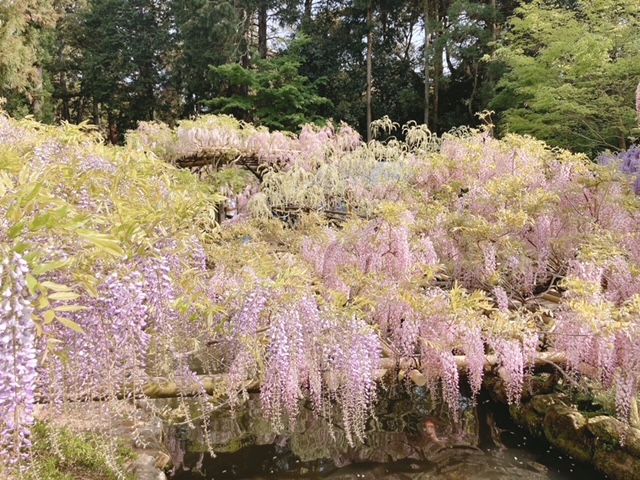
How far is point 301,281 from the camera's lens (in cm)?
273

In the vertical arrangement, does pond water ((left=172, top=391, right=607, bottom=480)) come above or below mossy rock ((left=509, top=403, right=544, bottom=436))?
below

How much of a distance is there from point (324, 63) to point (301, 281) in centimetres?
1627

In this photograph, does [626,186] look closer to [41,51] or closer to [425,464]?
[425,464]

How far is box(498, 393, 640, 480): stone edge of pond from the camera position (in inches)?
149

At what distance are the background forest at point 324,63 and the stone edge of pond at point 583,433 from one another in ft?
22.6

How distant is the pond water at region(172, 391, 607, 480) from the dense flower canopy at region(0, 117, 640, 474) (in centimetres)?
60

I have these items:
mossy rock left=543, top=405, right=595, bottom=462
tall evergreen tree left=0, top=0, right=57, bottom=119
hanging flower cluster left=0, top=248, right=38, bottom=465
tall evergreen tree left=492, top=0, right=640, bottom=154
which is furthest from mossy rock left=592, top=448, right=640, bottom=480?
tall evergreen tree left=0, top=0, right=57, bottom=119

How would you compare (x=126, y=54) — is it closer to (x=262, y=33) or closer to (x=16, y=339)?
(x=262, y=33)

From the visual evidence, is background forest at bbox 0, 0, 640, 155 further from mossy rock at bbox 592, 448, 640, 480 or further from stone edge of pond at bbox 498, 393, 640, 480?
mossy rock at bbox 592, 448, 640, 480

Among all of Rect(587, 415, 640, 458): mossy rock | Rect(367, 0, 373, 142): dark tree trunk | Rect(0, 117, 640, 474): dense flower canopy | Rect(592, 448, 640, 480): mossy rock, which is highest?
Rect(367, 0, 373, 142): dark tree trunk

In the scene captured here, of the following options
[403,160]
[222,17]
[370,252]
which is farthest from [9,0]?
[370,252]

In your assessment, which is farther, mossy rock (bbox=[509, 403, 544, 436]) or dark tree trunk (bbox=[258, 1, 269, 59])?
dark tree trunk (bbox=[258, 1, 269, 59])

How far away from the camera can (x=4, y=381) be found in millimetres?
1368

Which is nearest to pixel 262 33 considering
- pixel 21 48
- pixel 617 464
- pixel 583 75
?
pixel 21 48
